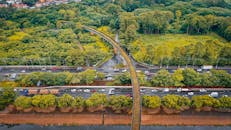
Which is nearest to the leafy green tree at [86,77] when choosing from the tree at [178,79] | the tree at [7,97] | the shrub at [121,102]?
the shrub at [121,102]

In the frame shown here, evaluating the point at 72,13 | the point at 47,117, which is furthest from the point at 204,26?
the point at 47,117

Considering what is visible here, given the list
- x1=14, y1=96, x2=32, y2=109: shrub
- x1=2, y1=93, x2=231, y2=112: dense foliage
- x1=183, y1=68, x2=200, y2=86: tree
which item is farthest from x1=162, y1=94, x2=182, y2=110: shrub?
x1=14, y1=96, x2=32, y2=109: shrub

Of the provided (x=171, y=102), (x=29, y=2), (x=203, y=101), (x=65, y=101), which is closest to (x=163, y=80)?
(x=171, y=102)

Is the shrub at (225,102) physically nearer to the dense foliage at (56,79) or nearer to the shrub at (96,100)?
the shrub at (96,100)

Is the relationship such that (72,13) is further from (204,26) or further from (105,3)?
(204,26)

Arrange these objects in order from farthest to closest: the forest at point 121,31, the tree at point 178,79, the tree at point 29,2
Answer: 1. the tree at point 29,2
2. the forest at point 121,31
3. the tree at point 178,79

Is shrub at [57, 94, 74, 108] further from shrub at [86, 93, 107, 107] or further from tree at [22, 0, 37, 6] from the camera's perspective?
tree at [22, 0, 37, 6]

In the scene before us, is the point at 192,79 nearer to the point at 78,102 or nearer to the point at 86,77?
the point at 86,77
